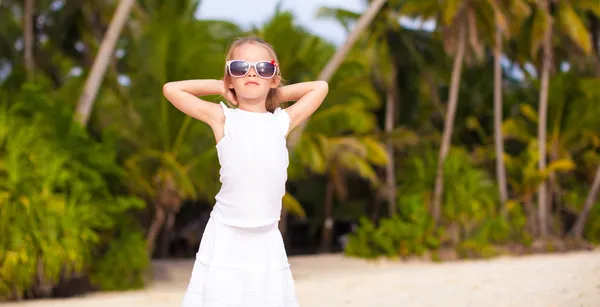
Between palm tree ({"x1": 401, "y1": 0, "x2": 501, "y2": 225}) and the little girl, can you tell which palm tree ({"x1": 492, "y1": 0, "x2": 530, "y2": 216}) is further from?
the little girl

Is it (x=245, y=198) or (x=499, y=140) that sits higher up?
(x=499, y=140)

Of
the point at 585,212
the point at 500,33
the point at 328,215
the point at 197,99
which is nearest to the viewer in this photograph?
the point at 197,99

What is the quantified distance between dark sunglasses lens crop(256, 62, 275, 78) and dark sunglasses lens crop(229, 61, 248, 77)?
0.16ft

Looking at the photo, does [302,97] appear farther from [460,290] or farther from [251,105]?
[460,290]

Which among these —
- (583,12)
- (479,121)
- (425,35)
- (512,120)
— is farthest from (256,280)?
(479,121)

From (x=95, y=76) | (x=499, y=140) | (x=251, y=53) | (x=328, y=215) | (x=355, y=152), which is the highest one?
(x=95, y=76)

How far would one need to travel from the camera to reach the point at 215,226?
8.94 feet

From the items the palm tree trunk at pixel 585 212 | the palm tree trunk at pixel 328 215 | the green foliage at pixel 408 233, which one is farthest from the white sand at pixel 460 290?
the palm tree trunk at pixel 328 215

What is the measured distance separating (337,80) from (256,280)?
16.1 meters

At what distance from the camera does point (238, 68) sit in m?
2.74

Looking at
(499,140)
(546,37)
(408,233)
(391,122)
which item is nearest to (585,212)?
(499,140)

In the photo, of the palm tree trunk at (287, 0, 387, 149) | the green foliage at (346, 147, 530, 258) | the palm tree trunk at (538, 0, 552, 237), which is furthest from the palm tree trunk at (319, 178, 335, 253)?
the palm tree trunk at (287, 0, 387, 149)

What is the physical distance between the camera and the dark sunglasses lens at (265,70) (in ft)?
8.96

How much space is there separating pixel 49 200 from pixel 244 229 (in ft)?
28.7
